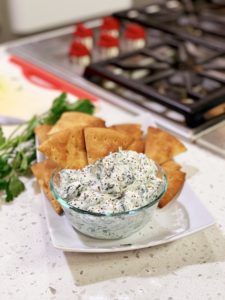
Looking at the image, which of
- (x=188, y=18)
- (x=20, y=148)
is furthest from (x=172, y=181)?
(x=188, y=18)

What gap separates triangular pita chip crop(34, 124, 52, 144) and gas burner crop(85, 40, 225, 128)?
235 millimetres

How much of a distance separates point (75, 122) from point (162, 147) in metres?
0.14

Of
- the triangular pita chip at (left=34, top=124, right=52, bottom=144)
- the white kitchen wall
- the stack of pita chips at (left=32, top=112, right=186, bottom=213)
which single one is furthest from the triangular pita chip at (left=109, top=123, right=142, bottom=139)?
the white kitchen wall

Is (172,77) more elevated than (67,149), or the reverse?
(67,149)

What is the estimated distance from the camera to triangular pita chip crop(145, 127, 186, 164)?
76 centimetres

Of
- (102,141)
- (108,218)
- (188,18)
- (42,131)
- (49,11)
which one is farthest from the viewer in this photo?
(49,11)

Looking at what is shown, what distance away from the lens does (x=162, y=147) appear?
2.53 feet

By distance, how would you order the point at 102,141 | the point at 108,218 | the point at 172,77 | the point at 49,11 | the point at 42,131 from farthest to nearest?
the point at 49,11
the point at 172,77
the point at 42,131
the point at 102,141
the point at 108,218

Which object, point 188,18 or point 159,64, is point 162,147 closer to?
point 159,64

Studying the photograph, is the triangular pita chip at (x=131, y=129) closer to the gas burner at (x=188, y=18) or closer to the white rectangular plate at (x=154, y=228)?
the white rectangular plate at (x=154, y=228)

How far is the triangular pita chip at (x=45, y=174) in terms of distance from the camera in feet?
2.33

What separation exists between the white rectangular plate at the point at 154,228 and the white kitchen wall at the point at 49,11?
1.06 metres

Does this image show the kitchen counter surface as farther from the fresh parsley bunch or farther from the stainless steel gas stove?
the stainless steel gas stove

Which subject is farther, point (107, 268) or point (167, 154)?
point (167, 154)
